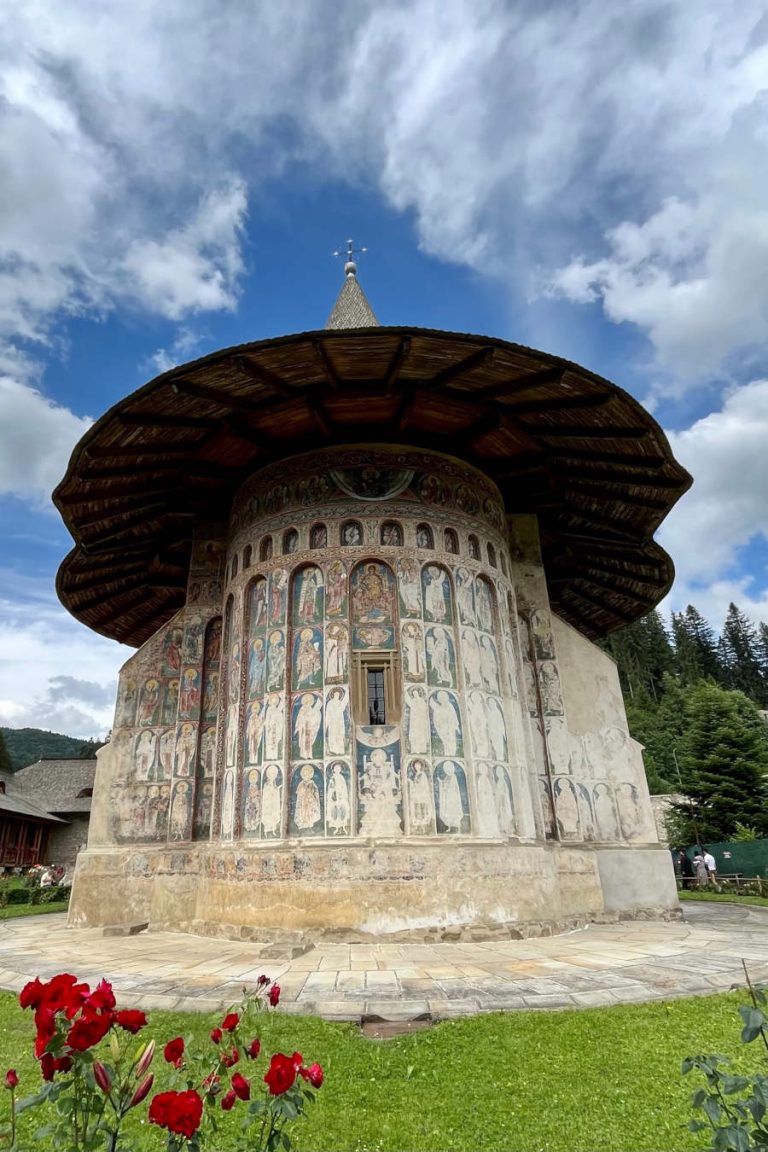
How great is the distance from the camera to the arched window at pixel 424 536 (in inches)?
488

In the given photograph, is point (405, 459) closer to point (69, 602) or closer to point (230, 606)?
point (230, 606)

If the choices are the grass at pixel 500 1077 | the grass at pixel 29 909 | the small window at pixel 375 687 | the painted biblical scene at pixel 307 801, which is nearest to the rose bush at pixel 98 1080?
the grass at pixel 500 1077

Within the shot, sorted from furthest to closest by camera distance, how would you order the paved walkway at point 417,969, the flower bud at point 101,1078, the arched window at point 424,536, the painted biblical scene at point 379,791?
the arched window at point 424,536 < the painted biblical scene at point 379,791 < the paved walkway at point 417,969 < the flower bud at point 101,1078

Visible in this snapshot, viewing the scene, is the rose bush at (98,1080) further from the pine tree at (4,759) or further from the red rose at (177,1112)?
the pine tree at (4,759)

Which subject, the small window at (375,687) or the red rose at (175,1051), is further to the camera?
the small window at (375,687)

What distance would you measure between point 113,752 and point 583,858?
10.4 m

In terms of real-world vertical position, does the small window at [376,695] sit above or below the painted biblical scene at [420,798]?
above

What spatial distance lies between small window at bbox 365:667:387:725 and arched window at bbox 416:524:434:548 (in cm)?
254

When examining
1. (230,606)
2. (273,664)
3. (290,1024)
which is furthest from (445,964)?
(230,606)

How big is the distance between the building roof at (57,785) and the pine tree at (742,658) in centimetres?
6420

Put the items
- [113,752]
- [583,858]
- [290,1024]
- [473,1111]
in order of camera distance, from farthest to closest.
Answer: [113,752]
[583,858]
[290,1024]
[473,1111]

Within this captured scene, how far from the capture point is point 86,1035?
189 cm

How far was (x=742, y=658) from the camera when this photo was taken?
77.8 metres

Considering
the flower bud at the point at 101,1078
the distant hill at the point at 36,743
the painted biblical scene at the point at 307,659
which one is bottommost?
the flower bud at the point at 101,1078
